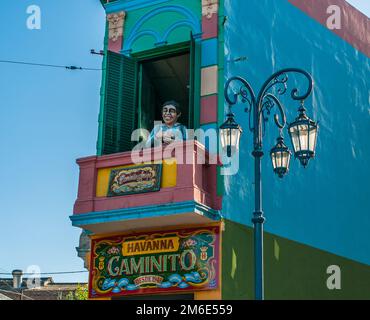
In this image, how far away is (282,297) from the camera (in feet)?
48.0

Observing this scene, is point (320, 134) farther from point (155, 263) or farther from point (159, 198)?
point (155, 263)

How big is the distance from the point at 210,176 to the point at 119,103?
280 centimetres

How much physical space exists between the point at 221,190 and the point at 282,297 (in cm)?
271

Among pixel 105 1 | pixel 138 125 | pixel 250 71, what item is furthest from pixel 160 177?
pixel 105 1

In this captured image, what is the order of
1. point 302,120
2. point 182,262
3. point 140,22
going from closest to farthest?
point 302,120
point 182,262
point 140,22

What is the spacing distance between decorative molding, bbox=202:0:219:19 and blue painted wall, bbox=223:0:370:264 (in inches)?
9.5

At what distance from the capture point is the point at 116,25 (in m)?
16.0

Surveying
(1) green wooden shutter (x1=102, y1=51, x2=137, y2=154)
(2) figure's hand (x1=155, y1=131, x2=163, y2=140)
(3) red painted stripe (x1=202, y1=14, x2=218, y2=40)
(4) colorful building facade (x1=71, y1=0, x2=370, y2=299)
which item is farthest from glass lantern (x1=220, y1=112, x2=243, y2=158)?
(1) green wooden shutter (x1=102, y1=51, x2=137, y2=154)

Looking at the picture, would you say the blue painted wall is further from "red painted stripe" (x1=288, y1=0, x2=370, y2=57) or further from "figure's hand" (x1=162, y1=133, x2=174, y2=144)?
"figure's hand" (x1=162, y1=133, x2=174, y2=144)

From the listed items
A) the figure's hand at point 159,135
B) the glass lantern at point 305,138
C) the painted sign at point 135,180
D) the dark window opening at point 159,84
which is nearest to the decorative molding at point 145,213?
the painted sign at point 135,180

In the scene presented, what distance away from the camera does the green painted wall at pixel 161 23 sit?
49.7 feet

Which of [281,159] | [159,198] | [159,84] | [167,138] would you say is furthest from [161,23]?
[281,159]

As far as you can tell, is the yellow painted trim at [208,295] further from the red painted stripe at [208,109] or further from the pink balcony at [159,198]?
the red painted stripe at [208,109]

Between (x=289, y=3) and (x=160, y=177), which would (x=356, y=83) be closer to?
(x=289, y=3)
